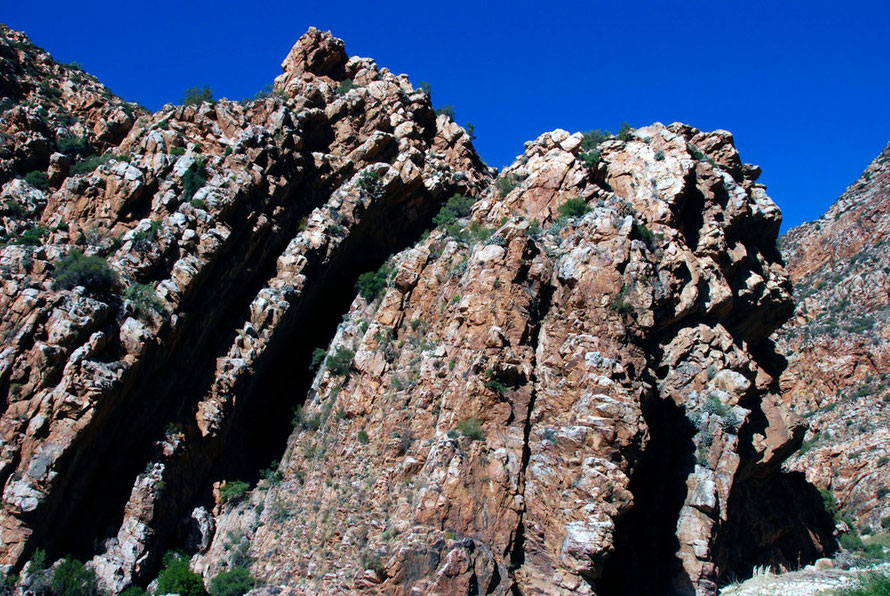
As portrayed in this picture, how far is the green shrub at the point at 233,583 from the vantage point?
80.0 ft

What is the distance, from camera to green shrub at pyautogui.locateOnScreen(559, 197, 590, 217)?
2822 cm

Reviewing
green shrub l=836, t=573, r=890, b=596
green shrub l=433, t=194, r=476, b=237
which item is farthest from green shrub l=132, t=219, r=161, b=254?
green shrub l=836, t=573, r=890, b=596

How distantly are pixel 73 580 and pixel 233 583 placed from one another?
542cm

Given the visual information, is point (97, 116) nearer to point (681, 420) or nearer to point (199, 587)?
point (199, 587)

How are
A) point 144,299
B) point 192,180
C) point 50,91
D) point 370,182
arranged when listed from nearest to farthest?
point 144,299 < point 192,180 < point 370,182 < point 50,91

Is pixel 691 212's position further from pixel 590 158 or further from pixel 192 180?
pixel 192 180

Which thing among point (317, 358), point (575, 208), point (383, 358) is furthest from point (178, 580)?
point (575, 208)

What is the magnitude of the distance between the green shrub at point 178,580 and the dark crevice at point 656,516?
590 inches

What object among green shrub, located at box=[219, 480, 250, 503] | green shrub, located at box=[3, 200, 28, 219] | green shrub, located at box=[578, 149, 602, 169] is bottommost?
green shrub, located at box=[219, 480, 250, 503]

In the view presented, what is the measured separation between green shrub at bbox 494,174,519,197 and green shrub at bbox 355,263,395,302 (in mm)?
6728

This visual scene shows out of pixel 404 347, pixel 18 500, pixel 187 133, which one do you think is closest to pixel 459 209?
pixel 404 347

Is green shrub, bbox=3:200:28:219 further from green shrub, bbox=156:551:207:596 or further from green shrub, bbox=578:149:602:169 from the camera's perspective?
green shrub, bbox=578:149:602:169

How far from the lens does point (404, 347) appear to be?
1111 inches

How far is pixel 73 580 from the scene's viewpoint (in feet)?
73.6
